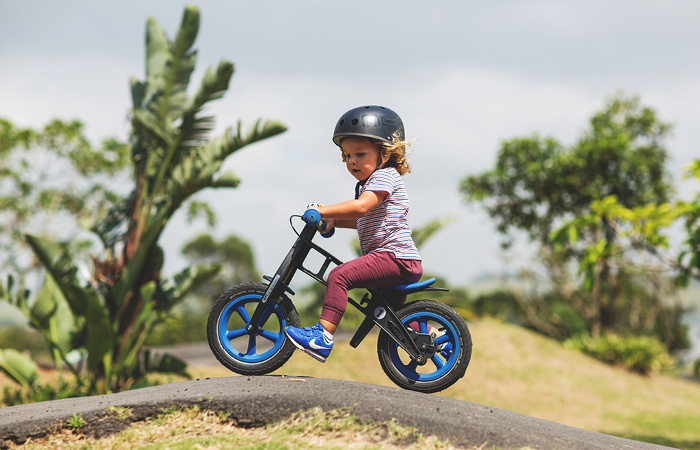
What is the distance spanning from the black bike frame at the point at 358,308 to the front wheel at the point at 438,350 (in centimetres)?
8

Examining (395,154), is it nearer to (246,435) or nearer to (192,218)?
(246,435)

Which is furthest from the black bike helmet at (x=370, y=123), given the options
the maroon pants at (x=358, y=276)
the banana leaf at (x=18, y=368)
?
the banana leaf at (x=18, y=368)

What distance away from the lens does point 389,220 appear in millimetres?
4395

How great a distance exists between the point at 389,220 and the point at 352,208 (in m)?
0.35

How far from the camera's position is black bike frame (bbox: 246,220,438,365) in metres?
4.38

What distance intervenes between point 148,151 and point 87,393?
3379 mm

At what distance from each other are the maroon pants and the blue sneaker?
0.13 meters

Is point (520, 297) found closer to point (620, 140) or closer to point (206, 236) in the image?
point (620, 140)

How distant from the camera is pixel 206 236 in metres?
38.7

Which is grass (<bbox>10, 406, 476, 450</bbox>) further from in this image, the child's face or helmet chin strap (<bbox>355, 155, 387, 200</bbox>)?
the child's face

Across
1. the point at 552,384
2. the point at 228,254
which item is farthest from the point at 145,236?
the point at 228,254

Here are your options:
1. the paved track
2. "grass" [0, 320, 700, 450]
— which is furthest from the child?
"grass" [0, 320, 700, 450]

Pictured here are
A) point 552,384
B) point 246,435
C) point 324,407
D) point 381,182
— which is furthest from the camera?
point 552,384

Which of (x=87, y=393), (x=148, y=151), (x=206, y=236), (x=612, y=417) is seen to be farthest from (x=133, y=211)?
(x=206, y=236)
